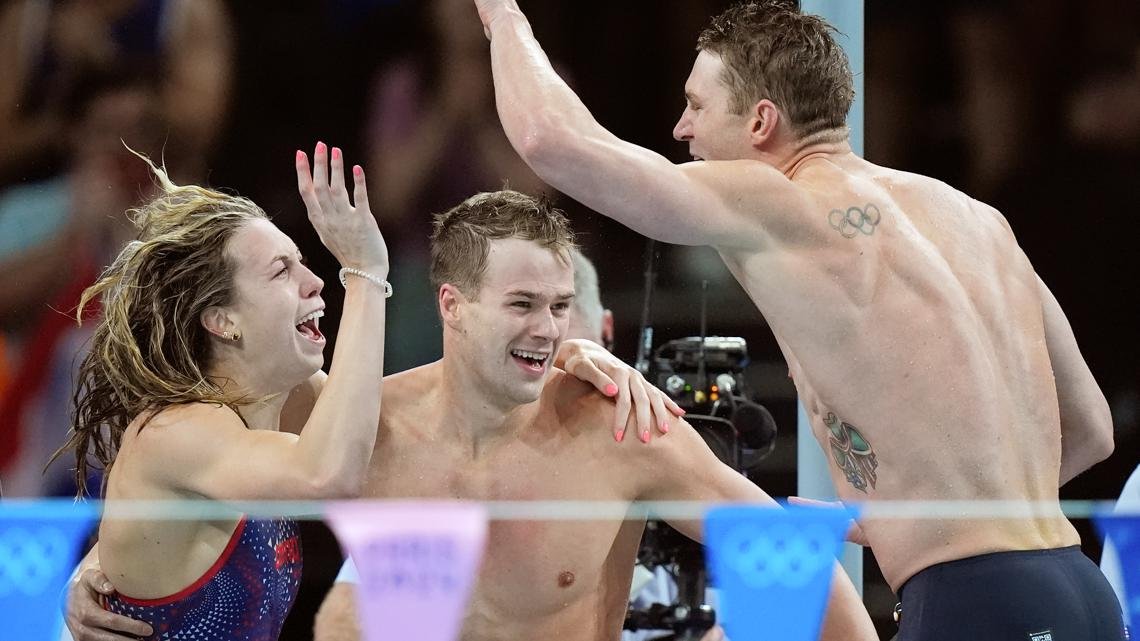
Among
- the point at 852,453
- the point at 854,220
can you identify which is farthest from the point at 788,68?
the point at 852,453

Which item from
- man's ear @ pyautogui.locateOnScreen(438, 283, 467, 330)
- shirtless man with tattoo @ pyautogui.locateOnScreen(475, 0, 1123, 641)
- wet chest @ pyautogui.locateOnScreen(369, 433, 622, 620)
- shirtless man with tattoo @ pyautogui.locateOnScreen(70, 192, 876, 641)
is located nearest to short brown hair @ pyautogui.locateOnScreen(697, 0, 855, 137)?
shirtless man with tattoo @ pyautogui.locateOnScreen(475, 0, 1123, 641)

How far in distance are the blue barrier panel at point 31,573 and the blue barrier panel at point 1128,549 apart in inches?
91.1

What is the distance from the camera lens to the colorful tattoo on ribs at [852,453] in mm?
1540

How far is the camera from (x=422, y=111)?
3.00 m

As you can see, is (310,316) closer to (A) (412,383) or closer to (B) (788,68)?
(A) (412,383)

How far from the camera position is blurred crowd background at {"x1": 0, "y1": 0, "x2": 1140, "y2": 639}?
9.52 feet

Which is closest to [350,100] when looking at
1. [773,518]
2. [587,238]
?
[587,238]

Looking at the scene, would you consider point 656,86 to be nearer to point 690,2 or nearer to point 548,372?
point 690,2

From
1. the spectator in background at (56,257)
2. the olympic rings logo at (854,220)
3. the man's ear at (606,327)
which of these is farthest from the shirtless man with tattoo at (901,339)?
the spectator in background at (56,257)

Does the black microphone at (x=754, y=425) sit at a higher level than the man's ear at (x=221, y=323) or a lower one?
lower

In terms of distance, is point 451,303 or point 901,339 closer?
point 901,339

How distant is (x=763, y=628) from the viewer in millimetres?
2490

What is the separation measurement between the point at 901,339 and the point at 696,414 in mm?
995

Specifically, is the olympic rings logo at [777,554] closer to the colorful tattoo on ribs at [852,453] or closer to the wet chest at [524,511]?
the wet chest at [524,511]
